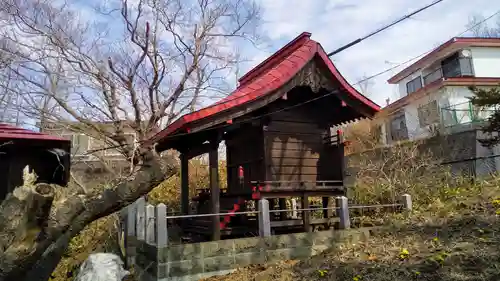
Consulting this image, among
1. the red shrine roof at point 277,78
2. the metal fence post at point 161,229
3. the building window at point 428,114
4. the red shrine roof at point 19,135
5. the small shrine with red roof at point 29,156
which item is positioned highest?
the building window at point 428,114

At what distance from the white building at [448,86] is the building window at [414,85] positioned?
0.41ft

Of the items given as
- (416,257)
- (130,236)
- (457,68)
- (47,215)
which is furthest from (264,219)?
(457,68)

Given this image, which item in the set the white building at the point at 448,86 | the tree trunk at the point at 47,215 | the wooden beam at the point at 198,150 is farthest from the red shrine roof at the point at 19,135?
the white building at the point at 448,86

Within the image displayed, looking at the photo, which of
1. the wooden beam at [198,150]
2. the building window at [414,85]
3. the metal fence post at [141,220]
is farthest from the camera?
the building window at [414,85]

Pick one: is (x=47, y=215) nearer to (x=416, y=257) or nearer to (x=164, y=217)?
(x=164, y=217)

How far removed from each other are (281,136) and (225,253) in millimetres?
3413

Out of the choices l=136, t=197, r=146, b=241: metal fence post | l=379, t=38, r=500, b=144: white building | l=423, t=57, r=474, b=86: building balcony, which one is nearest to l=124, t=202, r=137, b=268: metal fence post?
l=136, t=197, r=146, b=241: metal fence post

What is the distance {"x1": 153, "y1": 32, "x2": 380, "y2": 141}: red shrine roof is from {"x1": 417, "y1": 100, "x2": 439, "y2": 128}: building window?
1235cm

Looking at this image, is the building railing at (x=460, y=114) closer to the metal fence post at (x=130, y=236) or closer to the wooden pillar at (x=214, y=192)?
the wooden pillar at (x=214, y=192)

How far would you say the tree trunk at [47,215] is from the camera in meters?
3.07

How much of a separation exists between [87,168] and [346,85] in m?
13.3

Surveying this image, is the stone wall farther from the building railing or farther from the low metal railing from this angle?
the building railing

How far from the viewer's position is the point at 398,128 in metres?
26.7

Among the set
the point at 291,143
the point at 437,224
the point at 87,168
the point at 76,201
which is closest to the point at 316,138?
the point at 291,143
